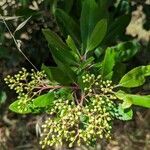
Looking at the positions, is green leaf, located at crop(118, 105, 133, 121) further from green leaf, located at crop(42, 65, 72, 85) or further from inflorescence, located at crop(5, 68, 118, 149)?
green leaf, located at crop(42, 65, 72, 85)

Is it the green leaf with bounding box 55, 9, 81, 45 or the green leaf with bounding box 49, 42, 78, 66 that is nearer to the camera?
the green leaf with bounding box 49, 42, 78, 66

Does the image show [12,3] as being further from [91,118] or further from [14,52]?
[91,118]

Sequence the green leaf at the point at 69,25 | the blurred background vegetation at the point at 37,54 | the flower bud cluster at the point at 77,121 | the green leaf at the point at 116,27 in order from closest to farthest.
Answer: the flower bud cluster at the point at 77,121, the green leaf at the point at 69,25, the green leaf at the point at 116,27, the blurred background vegetation at the point at 37,54

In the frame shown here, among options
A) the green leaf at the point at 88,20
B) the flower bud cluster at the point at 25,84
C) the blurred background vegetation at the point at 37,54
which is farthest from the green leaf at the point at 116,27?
the flower bud cluster at the point at 25,84

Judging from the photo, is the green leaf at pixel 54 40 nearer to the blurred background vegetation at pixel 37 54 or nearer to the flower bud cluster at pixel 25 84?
the flower bud cluster at pixel 25 84

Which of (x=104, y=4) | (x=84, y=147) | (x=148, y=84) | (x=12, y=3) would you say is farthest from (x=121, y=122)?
(x=104, y=4)

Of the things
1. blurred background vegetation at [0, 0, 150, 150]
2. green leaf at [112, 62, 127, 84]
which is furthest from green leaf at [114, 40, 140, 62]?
blurred background vegetation at [0, 0, 150, 150]

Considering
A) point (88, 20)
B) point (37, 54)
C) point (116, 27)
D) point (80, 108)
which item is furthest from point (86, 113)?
point (37, 54)
